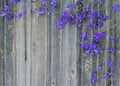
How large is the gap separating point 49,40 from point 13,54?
50cm

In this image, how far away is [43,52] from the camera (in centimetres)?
398

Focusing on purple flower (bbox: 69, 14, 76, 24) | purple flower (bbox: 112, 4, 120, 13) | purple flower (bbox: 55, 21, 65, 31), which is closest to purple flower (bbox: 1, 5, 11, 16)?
purple flower (bbox: 55, 21, 65, 31)

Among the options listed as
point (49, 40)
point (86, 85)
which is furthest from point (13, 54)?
point (86, 85)

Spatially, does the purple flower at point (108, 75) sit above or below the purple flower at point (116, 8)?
below

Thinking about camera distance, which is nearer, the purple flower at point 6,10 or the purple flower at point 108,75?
the purple flower at point 6,10

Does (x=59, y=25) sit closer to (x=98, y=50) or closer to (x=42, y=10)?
(x=42, y=10)

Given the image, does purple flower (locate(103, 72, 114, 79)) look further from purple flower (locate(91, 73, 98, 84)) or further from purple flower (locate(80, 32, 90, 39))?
purple flower (locate(80, 32, 90, 39))

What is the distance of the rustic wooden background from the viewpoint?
396 cm

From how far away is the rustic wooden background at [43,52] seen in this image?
3955mm

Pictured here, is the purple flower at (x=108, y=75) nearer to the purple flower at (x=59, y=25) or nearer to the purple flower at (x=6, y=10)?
the purple flower at (x=59, y=25)

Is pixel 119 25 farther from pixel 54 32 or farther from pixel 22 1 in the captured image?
pixel 22 1

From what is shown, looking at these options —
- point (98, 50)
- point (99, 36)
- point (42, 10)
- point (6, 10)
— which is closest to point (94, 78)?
point (98, 50)

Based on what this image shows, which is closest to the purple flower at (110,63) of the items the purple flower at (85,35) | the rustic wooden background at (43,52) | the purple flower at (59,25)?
the rustic wooden background at (43,52)

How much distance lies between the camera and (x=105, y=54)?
4027 millimetres
